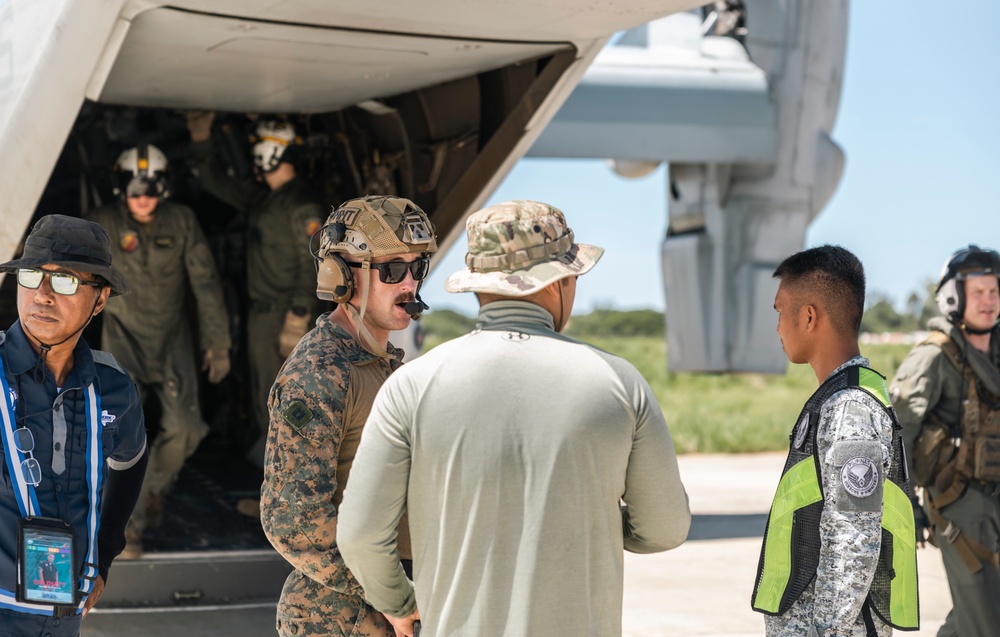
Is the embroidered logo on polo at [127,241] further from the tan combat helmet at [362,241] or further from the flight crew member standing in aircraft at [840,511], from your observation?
the flight crew member standing in aircraft at [840,511]

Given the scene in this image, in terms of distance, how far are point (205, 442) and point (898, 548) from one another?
5.81 m

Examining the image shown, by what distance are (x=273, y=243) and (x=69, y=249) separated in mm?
3603

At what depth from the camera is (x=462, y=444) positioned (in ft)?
7.61

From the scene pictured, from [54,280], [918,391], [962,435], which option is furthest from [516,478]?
[962,435]

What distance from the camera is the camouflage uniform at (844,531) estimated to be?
267 cm

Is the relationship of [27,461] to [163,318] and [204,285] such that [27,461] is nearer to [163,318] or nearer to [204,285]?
[163,318]

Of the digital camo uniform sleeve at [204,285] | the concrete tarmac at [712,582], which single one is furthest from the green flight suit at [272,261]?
the concrete tarmac at [712,582]

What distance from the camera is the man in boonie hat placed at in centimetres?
231

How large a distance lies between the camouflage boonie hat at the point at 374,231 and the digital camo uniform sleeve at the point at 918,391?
9.79 feet

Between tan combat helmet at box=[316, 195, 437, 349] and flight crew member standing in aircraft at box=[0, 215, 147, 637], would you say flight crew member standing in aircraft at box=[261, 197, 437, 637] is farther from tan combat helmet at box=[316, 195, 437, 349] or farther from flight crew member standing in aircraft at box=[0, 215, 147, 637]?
flight crew member standing in aircraft at box=[0, 215, 147, 637]

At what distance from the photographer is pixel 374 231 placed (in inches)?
126

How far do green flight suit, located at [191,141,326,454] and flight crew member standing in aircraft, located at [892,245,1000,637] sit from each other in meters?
3.26

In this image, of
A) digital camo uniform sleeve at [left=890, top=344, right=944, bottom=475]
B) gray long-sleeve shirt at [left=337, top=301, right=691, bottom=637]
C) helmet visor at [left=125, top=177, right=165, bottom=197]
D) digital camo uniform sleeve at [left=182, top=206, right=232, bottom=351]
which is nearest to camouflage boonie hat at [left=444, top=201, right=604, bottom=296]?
gray long-sleeve shirt at [left=337, top=301, right=691, bottom=637]

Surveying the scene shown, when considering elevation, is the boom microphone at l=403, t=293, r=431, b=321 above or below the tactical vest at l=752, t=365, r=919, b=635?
above
